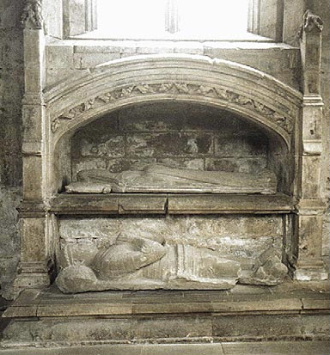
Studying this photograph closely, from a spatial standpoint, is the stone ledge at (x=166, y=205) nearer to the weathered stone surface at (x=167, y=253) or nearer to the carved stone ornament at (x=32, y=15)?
the weathered stone surface at (x=167, y=253)

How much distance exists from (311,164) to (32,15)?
2777 millimetres

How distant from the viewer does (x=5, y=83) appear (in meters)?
4.32

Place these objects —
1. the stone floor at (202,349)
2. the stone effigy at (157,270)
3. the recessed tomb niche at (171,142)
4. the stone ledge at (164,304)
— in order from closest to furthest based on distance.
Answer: the stone floor at (202,349)
the stone ledge at (164,304)
the stone effigy at (157,270)
the recessed tomb niche at (171,142)

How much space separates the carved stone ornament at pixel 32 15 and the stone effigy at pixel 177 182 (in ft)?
4.87

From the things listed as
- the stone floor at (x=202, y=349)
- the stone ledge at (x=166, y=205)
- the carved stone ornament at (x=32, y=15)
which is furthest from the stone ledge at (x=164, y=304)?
the carved stone ornament at (x=32, y=15)

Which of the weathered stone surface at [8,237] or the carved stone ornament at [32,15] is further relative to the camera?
the weathered stone surface at [8,237]

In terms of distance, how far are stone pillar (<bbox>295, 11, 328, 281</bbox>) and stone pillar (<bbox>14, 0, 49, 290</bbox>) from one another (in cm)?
231

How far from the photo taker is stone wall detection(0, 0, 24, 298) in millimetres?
4289

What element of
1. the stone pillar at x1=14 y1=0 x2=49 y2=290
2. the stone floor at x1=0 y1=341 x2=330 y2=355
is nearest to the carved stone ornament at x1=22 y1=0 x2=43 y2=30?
the stone pillar at x1=14 y1=0 x2=49 y2=290

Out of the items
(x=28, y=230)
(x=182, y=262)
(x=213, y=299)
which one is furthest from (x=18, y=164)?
(x=213, y=299)

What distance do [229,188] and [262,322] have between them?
1343 millimetres

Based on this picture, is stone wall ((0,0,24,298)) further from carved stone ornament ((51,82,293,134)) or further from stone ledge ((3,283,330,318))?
stone ledge ((3,283,330,318))

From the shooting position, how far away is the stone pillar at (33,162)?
3.95m

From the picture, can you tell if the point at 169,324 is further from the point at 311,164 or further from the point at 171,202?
the point at 311,164
